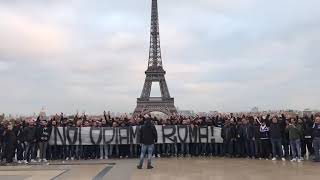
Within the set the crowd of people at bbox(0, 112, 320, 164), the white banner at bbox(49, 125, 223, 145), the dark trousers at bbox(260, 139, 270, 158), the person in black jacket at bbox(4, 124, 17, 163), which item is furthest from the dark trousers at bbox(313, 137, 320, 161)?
the person in black jacket at bbox(4, 124, 17, 163)

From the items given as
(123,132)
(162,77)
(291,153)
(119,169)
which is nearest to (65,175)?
(119,169)

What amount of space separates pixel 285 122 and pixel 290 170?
4854mm

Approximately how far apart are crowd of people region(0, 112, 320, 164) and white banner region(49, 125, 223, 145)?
0.28 meters

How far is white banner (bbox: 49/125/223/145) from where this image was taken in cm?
2306

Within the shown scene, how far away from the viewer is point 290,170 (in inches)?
655

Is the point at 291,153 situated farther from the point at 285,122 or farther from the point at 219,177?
the point at 219,177

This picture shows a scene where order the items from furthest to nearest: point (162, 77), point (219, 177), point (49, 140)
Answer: point (162, 77)
point (49, 140)
point (219, 177)

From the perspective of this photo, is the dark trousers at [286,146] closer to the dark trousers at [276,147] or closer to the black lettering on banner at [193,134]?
the dark trousers at [276,147]

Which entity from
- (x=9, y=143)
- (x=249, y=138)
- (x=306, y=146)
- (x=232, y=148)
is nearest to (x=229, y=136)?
(x=232, y=148)

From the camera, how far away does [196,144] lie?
23.8m

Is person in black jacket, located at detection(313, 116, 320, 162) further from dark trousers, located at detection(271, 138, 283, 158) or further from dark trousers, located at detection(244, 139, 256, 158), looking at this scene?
dark trousers, located at detection(244, 139, 256, 158)

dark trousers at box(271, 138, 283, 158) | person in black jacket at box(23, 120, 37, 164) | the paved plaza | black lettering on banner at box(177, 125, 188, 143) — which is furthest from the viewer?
black lettering on banner at box(177, 125, 188, 143)

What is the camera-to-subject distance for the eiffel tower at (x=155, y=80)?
80.5m

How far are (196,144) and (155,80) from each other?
200ft
